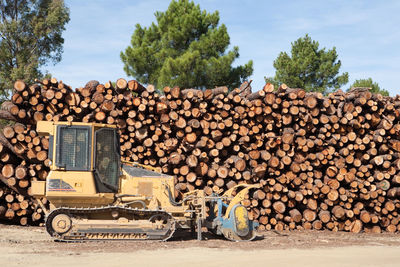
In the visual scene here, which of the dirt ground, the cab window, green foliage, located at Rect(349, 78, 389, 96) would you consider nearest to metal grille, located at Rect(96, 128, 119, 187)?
the cab window

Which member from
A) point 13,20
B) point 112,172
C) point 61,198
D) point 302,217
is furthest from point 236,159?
point 13,20

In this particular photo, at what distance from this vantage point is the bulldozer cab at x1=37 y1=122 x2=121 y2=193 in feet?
28.4

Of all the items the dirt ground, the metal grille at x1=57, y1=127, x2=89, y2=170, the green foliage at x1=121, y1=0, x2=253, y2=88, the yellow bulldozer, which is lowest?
the dirt ground

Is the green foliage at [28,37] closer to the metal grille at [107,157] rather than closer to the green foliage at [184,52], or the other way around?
the green foliage at [184,52]

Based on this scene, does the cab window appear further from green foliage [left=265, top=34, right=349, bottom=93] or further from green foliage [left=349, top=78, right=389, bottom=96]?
green foliage [left=349, top=78, right=389, bottom=96]

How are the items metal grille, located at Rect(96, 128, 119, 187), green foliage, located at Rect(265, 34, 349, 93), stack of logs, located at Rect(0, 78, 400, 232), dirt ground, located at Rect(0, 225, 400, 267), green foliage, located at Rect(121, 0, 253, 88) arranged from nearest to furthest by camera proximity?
dirt ground, located at Rect(0, 225, 400, 267) < metal grille, located at Rect(96, 128, 119, 187) < stack of logs, located at Rect(0, 78, 400, 232) < green foliage, located at Rect(121, 0, 253, 88) < green foliage, located at Rect(265, 34, 349, 93)

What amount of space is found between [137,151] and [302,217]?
456cm

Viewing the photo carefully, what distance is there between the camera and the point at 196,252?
7637 mm

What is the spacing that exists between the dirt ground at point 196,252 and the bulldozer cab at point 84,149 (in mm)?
1273

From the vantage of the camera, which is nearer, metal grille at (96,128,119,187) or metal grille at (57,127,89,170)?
metal grille at (57,127,89,170)

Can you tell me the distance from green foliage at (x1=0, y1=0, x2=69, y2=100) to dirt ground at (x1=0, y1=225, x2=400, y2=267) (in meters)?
14.7

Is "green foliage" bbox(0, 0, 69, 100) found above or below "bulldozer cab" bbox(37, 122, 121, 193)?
above

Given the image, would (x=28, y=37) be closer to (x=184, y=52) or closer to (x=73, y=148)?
(x=184, y=52)

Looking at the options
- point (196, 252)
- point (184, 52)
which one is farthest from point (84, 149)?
point (184, 52)
